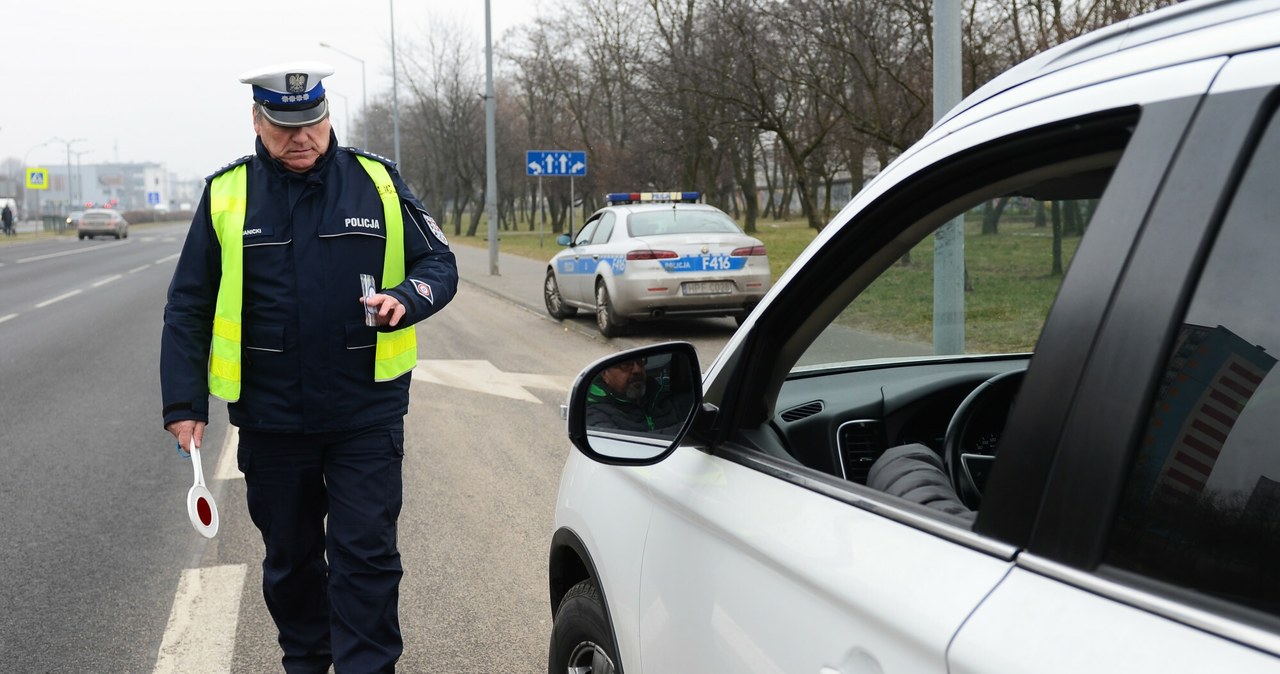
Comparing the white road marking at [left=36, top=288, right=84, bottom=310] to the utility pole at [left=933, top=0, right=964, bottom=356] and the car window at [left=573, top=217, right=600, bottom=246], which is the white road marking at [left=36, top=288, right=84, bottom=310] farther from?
the utility pole at [left=933, top=0, right=964, bottom=356]

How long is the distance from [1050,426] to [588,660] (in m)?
1.58

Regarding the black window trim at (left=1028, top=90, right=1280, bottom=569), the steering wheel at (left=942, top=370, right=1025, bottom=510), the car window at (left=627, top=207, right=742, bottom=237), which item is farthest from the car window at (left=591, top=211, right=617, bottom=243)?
the black window trim at (left=1028, top=90, right=1280, bottom=569)

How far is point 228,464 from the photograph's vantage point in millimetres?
6906

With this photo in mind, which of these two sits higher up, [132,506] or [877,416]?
[877,416]

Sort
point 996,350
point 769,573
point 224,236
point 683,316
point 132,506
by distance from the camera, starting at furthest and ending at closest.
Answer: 1. point 683,316
2. point 132,506
3. point 224,236
4. point 996,350
5. point 769,573

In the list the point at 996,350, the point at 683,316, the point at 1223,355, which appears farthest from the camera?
the point at 683,316

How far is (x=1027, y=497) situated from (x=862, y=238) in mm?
592

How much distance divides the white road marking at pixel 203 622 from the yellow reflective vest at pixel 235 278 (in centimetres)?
111

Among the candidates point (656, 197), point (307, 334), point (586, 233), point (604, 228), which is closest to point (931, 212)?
point (307, 334)

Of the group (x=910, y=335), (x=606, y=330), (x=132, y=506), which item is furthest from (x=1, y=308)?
(x=910, y=335)

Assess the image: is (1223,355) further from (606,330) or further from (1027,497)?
(606,330)

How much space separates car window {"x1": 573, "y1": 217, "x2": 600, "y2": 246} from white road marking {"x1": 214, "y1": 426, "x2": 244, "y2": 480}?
23.6 ft

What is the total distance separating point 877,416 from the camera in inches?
98.5

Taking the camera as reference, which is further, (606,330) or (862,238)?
(606,330)
